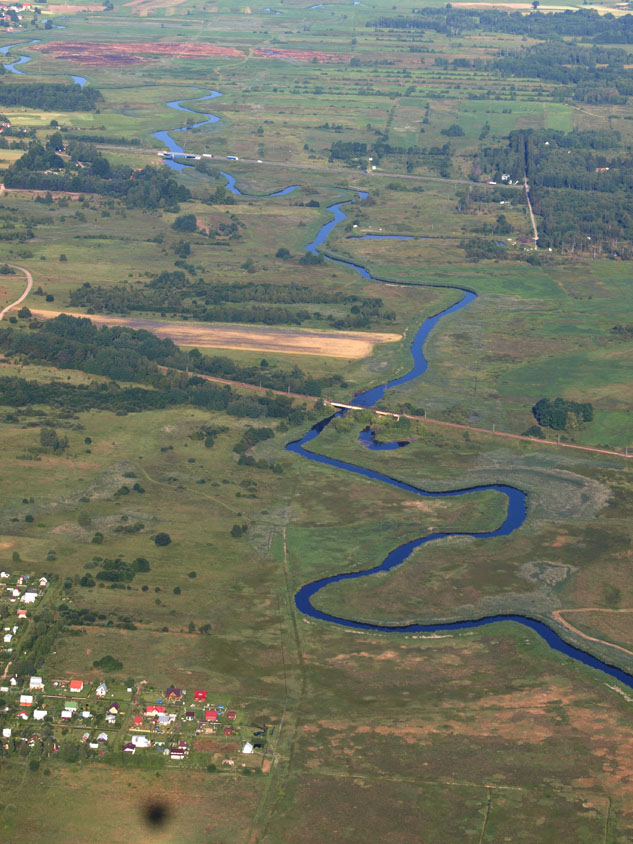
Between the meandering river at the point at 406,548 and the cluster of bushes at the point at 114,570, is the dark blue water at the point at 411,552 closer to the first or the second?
the meandering river at the point at 406,548

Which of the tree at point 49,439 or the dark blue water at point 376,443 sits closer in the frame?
the tree at point 49,439

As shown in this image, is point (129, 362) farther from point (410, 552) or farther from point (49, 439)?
point (410, 552)

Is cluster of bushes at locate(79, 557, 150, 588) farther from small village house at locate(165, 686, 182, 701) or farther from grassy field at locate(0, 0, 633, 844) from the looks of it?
small village house at locate(165, 686, 182, 701)

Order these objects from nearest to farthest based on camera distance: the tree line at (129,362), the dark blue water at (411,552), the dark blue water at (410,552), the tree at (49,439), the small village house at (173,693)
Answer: the small village house at (173,693), the dark blue water at (411,552), the dark blue water at (410,552), the tree at (49,439), the tree line at (129,362)

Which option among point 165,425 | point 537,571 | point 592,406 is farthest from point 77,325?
point 537,571

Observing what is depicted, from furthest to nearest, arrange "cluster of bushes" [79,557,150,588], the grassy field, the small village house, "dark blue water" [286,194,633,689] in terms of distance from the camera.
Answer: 1. "cluster of bushes" [79,557,150,588]
2. "dark blue water" [286,194,633,689]
3. the small village house
4. the grassy field

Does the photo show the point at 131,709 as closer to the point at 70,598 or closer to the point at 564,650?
the point at 70,598

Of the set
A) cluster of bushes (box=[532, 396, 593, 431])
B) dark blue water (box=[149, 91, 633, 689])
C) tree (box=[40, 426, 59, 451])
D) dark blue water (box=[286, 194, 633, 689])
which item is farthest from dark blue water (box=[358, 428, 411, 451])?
tree (box=[40, 426, 59, 451])

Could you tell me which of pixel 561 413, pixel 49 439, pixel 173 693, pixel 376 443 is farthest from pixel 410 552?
pixel 49 439

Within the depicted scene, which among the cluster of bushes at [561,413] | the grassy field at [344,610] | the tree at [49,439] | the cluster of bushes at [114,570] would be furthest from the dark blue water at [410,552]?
the tree at [49,439]
